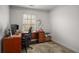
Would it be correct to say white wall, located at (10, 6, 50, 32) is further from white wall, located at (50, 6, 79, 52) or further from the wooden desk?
the wooden desk

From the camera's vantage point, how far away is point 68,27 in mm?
3359

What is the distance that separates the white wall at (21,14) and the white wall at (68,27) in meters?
1.09

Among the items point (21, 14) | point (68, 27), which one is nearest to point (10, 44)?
point (68, 27)

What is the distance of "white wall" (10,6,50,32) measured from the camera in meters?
4.35

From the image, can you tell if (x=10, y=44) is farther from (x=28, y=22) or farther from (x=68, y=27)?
(x=28, y=22)

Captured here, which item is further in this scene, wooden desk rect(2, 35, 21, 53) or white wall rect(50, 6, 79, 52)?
white wall rect(50, 6, 79, 52)

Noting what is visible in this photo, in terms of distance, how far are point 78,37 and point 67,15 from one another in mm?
1055

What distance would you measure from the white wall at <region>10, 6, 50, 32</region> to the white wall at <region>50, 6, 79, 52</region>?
3.57 ft

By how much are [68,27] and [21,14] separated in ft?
8.59

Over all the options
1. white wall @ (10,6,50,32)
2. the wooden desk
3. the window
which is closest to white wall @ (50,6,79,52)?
white wall @ (10,6,50,32)

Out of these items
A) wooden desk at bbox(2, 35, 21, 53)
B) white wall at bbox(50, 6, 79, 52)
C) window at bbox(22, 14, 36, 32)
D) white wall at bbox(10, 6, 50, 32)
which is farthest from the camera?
window at bbox(22, 14, 36, 32)

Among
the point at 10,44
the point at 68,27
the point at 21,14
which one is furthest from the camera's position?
the point at 21,14
